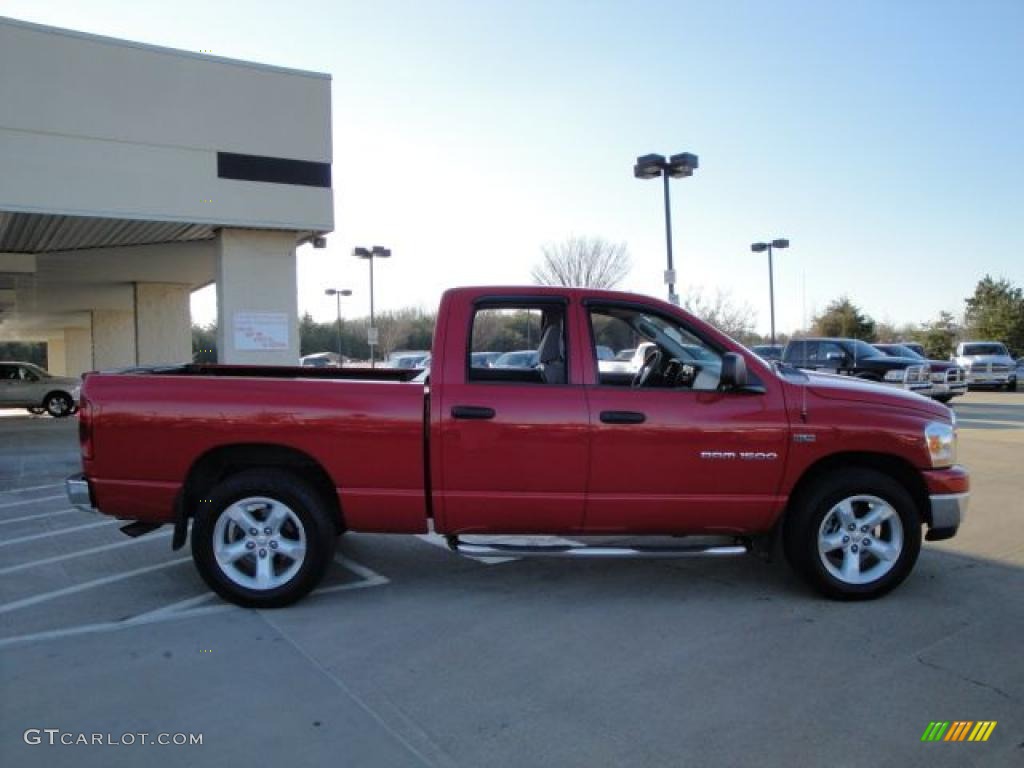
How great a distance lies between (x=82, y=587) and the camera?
5.43 m

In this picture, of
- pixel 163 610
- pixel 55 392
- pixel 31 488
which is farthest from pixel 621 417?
pixel 55 392

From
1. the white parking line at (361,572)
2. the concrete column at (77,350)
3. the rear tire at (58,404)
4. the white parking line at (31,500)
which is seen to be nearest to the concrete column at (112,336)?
the rear tire at (58,404)

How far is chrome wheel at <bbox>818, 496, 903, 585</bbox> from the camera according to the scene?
4996 millimetres

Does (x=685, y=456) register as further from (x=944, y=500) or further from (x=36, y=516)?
(x=36, y=516)

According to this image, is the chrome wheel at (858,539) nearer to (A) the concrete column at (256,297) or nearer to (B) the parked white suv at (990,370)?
(A) the concrete column at (256,297)

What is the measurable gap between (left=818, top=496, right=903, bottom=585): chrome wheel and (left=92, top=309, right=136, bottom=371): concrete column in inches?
1311

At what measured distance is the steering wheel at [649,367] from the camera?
18.0 feet

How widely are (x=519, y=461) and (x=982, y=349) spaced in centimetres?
3223

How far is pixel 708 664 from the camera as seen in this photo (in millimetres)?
4066

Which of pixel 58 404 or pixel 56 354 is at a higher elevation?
pixel 56 354

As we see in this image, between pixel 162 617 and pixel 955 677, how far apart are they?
4.38 meters

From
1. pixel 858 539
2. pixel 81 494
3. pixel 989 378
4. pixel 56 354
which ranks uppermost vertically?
pixel 56 354

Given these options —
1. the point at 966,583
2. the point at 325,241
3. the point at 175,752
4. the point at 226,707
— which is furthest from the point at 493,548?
the point at 325,241

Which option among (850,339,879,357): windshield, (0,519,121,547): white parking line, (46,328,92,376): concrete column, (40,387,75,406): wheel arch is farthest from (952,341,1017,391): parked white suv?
(46,328,92,376): concrete column
